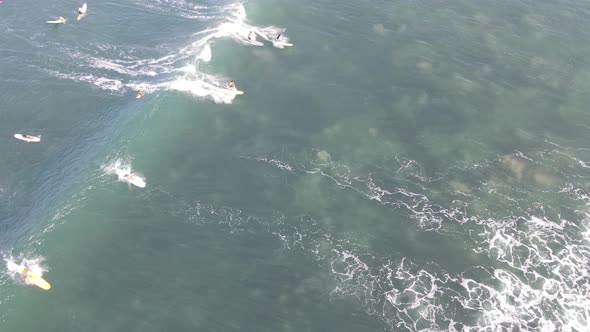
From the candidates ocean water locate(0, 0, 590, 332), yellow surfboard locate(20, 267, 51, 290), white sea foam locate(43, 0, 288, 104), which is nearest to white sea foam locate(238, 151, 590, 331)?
ocean water locate(0, 0, 590, 332)

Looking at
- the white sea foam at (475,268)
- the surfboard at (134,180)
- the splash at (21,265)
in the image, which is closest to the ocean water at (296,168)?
the white sea foam at (475,268)

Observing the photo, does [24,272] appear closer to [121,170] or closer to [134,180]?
[134,180]

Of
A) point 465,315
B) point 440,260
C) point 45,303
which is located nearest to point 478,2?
point 440,260

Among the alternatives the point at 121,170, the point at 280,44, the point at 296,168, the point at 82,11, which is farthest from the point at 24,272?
the point at 82,11

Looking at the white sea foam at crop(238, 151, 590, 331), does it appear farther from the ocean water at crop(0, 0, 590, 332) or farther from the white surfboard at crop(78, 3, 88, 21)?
the white surfboard at crop(78, 3, 88, 21)

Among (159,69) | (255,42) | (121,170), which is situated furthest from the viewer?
(255,42)

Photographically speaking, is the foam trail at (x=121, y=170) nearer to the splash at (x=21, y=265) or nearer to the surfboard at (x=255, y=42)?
the splash at (x=21, y=265)
